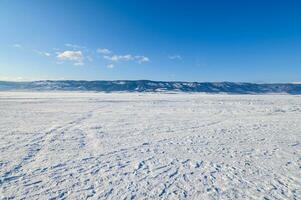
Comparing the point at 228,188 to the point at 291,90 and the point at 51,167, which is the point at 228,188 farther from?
the point at 291,90

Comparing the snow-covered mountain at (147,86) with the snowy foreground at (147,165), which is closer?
the snowy foreground at (147,165)

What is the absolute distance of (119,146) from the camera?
25.3 ft

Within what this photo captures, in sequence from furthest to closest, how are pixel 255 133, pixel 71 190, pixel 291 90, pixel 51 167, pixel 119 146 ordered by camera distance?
1. pixel 291 90
2. pixel 255 133
3. pixel 119 146
4. pixel 51 167
5. pixel 71 190

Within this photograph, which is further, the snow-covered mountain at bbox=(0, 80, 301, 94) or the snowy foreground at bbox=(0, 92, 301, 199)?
the snow-covered mountain at bbox=(0, 80, 301, 94)

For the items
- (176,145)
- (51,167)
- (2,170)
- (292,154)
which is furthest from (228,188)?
A: (2,170)

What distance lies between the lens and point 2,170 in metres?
5.28

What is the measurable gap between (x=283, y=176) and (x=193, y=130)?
5.69 metres

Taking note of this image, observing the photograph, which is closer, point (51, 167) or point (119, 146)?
point (51, 167)

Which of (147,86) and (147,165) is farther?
(147,86)

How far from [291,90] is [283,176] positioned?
138 m

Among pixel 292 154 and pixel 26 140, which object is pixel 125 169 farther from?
pixel 292 154

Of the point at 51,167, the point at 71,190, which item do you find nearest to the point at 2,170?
the point at 51,167

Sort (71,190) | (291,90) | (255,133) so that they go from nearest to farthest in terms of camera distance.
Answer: (71,190) < (255,133) < (291,90)

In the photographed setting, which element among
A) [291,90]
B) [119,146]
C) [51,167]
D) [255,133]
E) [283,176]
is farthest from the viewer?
[291,90]
